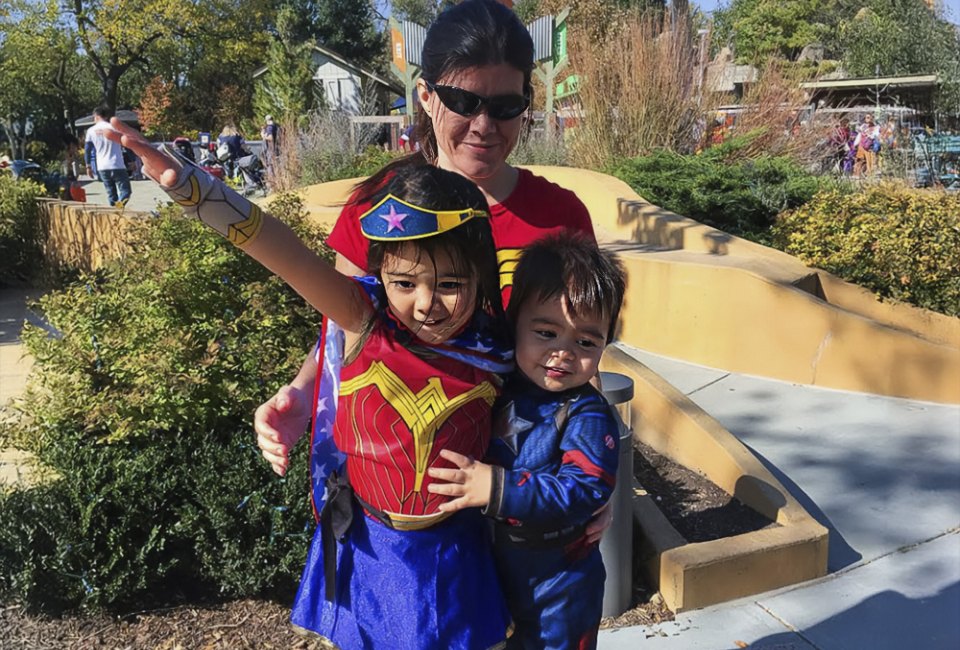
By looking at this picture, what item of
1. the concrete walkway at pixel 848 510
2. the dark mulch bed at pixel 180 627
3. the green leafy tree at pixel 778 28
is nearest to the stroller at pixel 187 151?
the dark mulch bed at pixel 180 627

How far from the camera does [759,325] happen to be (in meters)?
6.04

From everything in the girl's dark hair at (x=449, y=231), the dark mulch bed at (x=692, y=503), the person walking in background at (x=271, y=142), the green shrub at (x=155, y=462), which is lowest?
the dark mulch bed at (x=692, y=503)

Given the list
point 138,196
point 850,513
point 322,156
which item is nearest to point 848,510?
point 850,513

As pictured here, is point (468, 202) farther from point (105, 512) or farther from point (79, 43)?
point (79, 43)

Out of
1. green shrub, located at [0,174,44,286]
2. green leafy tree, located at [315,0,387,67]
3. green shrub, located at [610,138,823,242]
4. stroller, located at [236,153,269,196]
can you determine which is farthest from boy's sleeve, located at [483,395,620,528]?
green leafy tree, located at [315,0,387,67]

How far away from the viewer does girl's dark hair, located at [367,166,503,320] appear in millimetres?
1380

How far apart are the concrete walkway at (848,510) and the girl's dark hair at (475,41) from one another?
2204mm

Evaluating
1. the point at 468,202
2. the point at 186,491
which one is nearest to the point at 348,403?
the point at 468,202

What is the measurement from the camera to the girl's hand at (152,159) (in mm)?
1208

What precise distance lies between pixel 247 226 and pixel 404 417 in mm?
435

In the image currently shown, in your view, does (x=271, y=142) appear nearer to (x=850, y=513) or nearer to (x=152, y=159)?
(x=850, y=513)

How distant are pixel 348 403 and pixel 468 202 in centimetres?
43

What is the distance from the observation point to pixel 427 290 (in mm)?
1404

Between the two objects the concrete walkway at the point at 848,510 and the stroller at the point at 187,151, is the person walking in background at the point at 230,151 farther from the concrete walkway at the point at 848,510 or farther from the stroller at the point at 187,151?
the stroller at the point at 187,151
